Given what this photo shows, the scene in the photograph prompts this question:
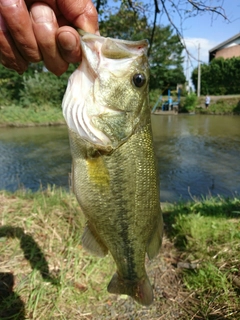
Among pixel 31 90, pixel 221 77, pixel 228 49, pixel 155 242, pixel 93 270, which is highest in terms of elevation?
pixel 228 49

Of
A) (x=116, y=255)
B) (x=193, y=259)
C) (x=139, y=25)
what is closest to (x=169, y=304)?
(x=193, y=259)

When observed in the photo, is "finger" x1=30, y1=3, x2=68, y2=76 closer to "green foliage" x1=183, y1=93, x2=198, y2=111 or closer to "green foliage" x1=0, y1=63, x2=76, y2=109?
"green foliage" x1=0, y1=63, x2=76, y2=109

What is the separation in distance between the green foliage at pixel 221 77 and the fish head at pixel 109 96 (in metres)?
35.3

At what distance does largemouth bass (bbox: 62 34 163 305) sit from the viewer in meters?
1.68

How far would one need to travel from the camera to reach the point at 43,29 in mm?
1575

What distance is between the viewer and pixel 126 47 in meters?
1.65

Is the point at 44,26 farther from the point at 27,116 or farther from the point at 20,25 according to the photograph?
the point at 27,116

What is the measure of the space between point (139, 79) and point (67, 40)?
1.54 ft

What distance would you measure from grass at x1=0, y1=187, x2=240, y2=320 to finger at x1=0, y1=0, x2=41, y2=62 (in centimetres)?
260

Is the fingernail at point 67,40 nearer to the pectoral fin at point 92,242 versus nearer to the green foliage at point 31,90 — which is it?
the pectoral fin at point 92,242

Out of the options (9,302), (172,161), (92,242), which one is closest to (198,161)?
(172,161)

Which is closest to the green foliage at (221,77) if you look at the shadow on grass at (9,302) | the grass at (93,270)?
the grass at (93,270)

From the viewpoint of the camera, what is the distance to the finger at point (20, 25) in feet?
4.75

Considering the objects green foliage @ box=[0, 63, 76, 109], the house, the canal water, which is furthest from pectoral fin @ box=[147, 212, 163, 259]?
the house
